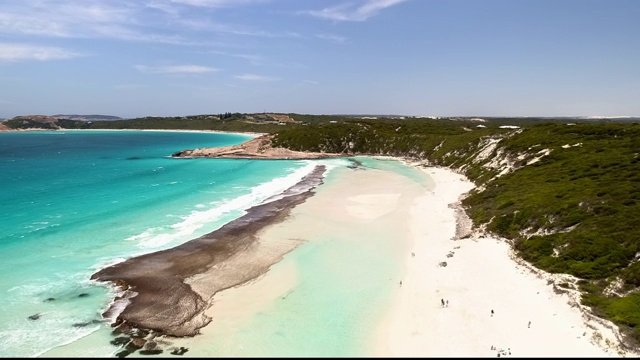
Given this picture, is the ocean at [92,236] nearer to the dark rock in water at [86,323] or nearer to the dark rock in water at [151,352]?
the dark rock in water at [86,323]

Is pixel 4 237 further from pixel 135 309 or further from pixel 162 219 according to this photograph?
pixel 135 309

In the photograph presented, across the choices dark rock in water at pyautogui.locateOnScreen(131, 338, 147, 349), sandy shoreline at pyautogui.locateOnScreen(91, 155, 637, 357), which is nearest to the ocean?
dark rock in water at pyautogui.locateOnScreen(131, 338, 147, 349)

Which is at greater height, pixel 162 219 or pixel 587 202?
pixel 587 202

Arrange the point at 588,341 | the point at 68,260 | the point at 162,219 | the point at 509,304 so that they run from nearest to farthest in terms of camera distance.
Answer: the point at 588,341
the point at 509,304
the point at 68,260
the point at 162,219

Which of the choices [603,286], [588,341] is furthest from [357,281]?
[603,286]

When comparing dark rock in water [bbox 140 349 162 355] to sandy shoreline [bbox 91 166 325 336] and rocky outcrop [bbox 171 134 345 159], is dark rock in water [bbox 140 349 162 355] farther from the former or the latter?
rocky outcrop [bbox 171 134 345 159]
